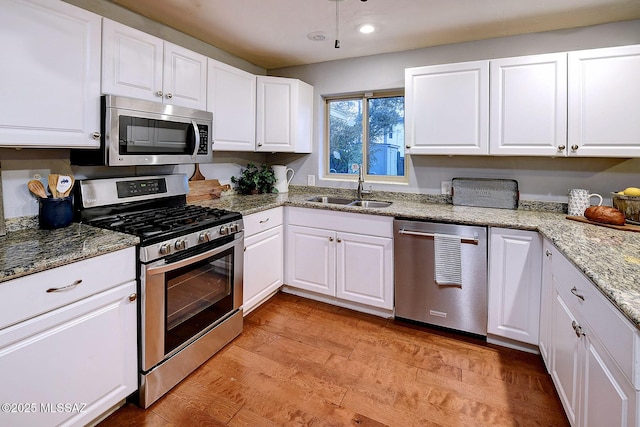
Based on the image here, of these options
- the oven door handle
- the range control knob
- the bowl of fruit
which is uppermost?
the bowl of fruit

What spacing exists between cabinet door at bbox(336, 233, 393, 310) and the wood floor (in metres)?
0.25

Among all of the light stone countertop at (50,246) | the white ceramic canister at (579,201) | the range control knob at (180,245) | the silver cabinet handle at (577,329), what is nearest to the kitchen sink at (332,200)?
the range control knob at (180,245)

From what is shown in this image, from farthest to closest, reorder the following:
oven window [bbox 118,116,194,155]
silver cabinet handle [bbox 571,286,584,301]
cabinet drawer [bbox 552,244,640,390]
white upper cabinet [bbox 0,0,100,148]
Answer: oven window [bbox 118,116,194,155]
white upper cabinet [bbox 0,0,100,148]
silver cabinet handle [bbox 571,286,584,301]
cabinet drawer [bbox 552,244,640,390]

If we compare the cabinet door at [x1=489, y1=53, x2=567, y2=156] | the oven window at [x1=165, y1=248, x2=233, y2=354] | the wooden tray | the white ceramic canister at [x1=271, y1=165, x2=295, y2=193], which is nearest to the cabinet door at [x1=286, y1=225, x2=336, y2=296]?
the white ceramic canister at [x1=271, y1=165, x2=295, y2=193]

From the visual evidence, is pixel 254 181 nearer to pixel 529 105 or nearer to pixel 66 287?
pixel 66 287

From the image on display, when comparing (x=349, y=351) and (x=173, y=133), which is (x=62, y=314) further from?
(x=349, y=351)

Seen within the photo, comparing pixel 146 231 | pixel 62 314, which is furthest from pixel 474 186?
pixel 62 314

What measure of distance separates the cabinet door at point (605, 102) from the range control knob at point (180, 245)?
254cm

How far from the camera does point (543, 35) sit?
8.13 feet

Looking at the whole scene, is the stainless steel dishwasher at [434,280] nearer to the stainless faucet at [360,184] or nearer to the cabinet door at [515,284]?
the cabinet door at [515,284]

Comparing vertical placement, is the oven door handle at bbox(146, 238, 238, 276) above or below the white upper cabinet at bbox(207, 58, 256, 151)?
below

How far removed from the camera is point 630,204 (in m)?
2.02

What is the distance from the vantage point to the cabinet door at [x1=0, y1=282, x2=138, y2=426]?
3.97ft

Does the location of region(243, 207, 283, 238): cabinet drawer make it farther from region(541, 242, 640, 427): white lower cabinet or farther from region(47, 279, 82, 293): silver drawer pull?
region(541, 242, 640, 427): white lower cabinet
